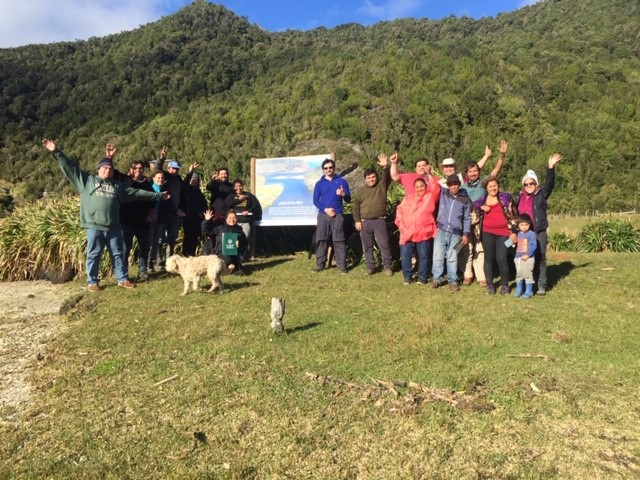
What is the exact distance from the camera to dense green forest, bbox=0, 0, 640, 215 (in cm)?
6228

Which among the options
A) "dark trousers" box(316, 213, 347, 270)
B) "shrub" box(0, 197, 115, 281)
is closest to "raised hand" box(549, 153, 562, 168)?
"dark trousers" box(316, 213, 347, 270)

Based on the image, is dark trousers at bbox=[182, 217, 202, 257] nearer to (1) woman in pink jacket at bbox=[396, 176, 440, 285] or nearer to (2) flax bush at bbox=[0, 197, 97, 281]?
(2) flax bush at bbox=[0, 197, 97, 281]

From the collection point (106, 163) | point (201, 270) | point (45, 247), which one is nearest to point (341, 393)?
point (201, 270)

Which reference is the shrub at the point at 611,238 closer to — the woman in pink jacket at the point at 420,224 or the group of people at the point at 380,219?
the group of people at the point at 380,219

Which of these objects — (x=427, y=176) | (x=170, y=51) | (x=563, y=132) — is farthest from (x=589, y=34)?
(x=427, y=176)

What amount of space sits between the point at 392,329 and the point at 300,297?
71.6 inches

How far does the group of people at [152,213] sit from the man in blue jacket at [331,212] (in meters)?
1.46

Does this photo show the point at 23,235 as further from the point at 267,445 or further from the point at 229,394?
the point at 267,445

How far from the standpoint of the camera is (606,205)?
166 feet

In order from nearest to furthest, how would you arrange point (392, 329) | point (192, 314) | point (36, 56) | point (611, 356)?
point (611, 356), point (392, 329), point (192, 314), point (36, 56)

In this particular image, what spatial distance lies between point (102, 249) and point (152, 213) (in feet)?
3.84

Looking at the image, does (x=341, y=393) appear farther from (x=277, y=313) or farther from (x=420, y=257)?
(x=420, y=257)

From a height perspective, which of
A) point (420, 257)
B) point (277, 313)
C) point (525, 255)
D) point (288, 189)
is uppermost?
point (288, 189)

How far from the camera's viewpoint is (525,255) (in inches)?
243
